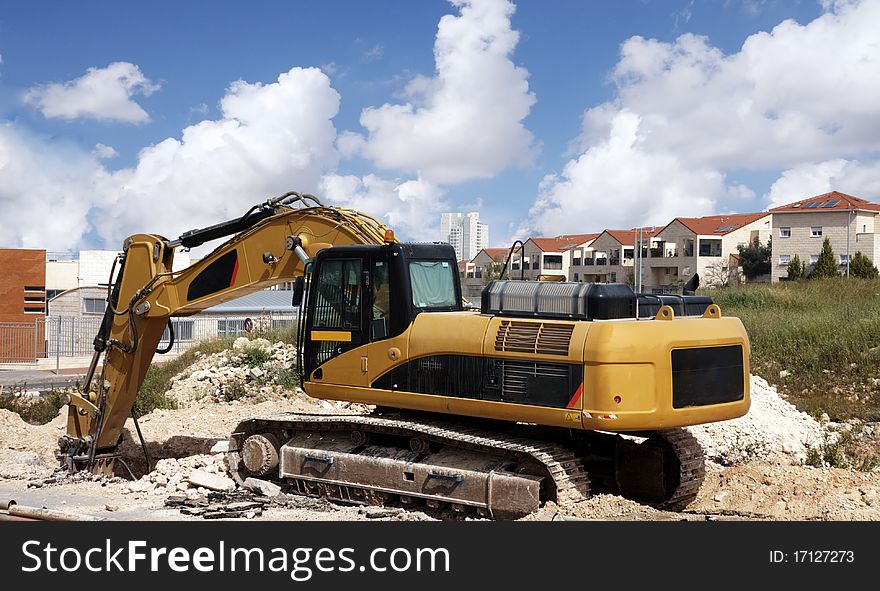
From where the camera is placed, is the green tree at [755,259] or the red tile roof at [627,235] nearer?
the green tree at [755,259]

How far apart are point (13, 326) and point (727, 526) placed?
35.7m

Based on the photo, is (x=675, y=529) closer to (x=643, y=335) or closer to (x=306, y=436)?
(x=643, y=335)

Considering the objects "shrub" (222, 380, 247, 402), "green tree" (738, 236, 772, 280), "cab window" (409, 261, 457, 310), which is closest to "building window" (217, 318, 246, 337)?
"shrub" (222, 380, 247, 402)

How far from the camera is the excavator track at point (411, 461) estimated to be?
28.4ft

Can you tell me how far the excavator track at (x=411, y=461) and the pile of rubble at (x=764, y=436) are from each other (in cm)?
Answer: 471

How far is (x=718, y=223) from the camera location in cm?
7050

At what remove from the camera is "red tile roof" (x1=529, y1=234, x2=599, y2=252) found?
80625mm

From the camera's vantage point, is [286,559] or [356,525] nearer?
[286,559]

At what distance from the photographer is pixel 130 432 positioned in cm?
1497

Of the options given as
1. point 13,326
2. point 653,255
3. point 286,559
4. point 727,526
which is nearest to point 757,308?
point 727,526

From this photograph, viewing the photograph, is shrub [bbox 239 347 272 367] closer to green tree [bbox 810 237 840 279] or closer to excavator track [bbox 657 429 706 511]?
excavator track [bbox 657 429 706 511]

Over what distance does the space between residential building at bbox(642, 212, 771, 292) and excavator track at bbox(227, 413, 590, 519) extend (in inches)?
2246

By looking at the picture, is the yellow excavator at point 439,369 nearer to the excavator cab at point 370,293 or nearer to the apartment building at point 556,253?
the excavator cab at point 370,293

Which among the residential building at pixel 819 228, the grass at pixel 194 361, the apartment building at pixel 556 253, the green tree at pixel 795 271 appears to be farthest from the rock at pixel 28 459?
the apartment building at pixel 556 253
